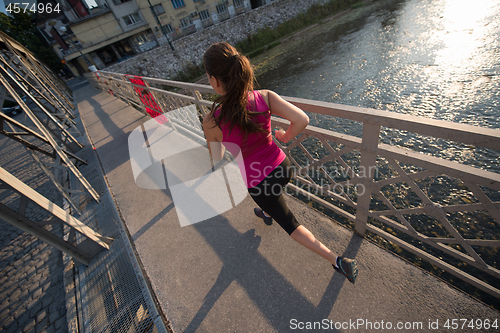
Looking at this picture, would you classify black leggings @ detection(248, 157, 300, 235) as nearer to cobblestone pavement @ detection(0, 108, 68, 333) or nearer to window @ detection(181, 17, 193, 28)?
cobblestone pavement @ detection(0, 108, 68, 333)

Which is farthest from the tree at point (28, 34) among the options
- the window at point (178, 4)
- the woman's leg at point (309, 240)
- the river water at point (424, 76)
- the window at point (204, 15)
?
the woman's leg at point (309, 240)

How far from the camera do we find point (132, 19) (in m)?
28.4

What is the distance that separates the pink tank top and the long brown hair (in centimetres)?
7

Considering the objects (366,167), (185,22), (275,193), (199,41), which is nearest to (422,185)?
(366,167)

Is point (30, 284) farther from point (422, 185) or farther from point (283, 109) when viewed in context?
point (422, 185)

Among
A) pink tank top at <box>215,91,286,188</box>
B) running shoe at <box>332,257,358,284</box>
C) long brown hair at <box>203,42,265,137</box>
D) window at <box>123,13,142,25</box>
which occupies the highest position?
window at <box>123,13,142,25</box>

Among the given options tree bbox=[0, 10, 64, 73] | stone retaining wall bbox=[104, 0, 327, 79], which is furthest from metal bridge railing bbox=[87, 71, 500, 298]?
tree bbox=[0, 10, 64, 73]

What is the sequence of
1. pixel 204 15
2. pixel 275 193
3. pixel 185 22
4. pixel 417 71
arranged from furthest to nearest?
pixel 204 15, pixel 185 22, pixel 417 71, pixel 275 193

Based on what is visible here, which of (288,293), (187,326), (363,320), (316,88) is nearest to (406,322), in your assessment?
(363,320)

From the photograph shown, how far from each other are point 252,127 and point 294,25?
30.3 meters

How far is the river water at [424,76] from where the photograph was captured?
396 centimetres

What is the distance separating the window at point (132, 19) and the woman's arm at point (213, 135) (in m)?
36.7

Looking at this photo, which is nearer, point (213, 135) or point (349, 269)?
point (213, 135)

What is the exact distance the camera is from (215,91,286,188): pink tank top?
57.0 inches
